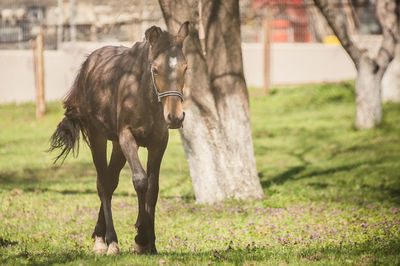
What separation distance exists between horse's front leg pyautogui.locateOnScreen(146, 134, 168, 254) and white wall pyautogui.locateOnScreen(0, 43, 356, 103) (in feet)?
55.5

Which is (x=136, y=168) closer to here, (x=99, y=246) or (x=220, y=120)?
(x=99, y=246)

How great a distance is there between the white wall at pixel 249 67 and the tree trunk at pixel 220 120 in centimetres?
1354

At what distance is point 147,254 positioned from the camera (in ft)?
20.7

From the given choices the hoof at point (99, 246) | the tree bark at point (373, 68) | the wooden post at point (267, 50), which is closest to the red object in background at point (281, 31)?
the wooden post at point (267, 50)

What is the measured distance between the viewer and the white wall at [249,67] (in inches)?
912

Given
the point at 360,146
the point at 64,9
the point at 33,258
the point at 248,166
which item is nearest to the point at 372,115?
the point at 360,146

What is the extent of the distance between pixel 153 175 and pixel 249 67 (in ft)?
66.7

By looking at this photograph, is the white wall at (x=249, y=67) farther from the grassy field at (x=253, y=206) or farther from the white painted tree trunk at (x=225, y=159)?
the white painted tree trunk at (x=225, y=159)

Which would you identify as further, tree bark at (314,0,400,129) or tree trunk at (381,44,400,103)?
tree trunk at (381,44,400,103)

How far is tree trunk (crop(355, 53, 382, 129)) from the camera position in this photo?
16.7 metres

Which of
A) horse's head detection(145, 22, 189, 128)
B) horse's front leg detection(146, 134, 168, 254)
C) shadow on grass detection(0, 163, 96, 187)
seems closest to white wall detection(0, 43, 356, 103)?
shadow on grass detection(0, 163, 96, 187)

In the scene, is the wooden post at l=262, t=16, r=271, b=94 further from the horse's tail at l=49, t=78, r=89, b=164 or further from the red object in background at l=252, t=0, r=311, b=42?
the horse's tail at l=49, t=78, r=89, b=164

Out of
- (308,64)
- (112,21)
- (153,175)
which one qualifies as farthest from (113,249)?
(308,64)

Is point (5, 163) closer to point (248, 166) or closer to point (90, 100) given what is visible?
point (248, 166)
